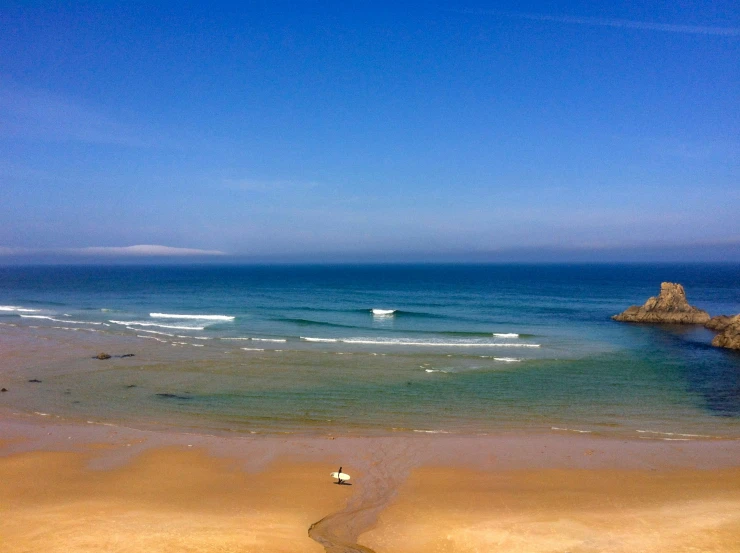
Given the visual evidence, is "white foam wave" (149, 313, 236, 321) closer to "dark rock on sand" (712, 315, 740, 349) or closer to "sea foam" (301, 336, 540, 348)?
"sea foam" (301, 336, 540, 348)

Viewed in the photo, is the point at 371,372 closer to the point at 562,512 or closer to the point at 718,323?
the point at 562,512


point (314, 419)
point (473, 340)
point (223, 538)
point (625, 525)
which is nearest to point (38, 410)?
point (314, 419)

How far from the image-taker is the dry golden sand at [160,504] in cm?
1066

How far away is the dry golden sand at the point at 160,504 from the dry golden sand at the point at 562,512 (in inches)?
80.4

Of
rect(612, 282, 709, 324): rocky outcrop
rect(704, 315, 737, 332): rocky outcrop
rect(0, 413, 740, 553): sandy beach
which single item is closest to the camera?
Result: rect(0, 413, 740, 553): sandy beach

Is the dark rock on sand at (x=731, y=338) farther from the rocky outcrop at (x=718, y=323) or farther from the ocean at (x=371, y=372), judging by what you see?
the rocky outcrop at (x=718, y=323)

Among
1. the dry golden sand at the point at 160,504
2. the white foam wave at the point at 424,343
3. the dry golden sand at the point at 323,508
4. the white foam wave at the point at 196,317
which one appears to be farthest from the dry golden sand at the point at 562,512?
the white foam wave at the point at 196,317

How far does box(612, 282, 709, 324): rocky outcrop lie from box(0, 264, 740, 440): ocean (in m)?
1.98

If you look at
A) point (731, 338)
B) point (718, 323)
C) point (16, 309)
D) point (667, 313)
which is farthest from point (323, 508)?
point (16, 309)

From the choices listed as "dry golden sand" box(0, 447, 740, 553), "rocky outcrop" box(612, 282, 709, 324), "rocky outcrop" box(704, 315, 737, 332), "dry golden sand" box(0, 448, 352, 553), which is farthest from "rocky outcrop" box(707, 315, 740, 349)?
"dry golden sand" box(0, 448, 352, 553)

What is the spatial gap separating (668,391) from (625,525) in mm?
14424

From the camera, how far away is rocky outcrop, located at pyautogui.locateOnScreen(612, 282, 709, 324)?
1779 inches

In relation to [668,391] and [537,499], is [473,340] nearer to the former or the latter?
[668,391]

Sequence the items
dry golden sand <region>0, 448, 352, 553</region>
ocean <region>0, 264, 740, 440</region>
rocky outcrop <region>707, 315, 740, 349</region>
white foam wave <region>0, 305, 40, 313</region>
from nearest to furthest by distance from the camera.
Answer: dry golden sand <region>0, 448, 352, 553</region> < ocean <region>0, 264, 740, 440</region> < rocky outcrop <region>707, 315, 740, 349</region> < white foam wave <region>0, 305, 40, 313</region>
